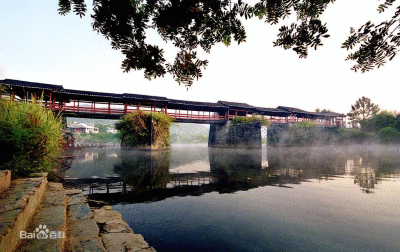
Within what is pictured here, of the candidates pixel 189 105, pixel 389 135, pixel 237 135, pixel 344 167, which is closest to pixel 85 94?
pixel 189 105

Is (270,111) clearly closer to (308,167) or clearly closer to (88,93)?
(308,167)

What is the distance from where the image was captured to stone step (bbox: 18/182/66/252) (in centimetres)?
135

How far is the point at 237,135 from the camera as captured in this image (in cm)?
2350

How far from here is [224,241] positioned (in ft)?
6.77

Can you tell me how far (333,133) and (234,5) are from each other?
3792cm

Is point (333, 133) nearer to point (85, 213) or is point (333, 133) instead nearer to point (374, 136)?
point (374, 136)

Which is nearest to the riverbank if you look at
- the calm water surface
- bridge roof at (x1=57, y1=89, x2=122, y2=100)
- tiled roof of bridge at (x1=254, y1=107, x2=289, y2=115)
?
the calm water surface

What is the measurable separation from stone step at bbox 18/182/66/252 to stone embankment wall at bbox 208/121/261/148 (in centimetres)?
2143

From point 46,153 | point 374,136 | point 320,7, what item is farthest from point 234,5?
point 374,136

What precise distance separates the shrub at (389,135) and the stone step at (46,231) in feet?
129

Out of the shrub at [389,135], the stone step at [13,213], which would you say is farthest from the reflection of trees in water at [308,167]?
the shrub at [389,135]

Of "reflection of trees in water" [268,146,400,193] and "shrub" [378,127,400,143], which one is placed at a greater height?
"shrub" [378,127,400,143]

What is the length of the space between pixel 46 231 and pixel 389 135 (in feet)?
129

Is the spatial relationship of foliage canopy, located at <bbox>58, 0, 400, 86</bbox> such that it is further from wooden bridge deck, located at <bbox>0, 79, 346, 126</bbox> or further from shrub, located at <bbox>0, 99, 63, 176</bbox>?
wooden bridge deck, located at <bbox>0, 79, 346, 126</bbox>
